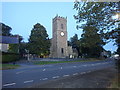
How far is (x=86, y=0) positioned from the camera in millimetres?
7039

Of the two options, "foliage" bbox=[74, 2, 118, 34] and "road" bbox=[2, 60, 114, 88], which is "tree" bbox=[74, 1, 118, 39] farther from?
"road" bbox=[2, 60, 114, 88]

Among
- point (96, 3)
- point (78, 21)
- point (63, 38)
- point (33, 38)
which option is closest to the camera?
point (96, 3)

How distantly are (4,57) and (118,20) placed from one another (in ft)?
97.0

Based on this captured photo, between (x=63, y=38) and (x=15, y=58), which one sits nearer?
(x=15, y=58)

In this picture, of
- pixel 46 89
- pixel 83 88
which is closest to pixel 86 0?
pixel 83 88

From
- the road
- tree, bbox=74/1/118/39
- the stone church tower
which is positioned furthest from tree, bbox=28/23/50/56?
tree, bbox=74/1/118/39

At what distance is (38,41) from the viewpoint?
4247 centimetres

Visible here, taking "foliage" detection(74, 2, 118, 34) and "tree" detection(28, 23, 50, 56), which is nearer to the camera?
"foliage" detection(74, 2, 118, 34)

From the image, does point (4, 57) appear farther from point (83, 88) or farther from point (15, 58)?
point (83, 88)

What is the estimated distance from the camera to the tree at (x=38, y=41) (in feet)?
139

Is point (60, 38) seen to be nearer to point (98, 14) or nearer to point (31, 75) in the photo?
point (31, 75)

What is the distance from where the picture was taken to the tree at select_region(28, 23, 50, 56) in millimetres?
42219

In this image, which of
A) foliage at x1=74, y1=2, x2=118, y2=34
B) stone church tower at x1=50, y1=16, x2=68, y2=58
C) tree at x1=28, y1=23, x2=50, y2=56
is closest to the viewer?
foliage at x1=74, y1=2, x2=118, y2=34

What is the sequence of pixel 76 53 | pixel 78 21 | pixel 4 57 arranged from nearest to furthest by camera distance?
pixel 78 21
pixel 4 57
pixel 76 53
